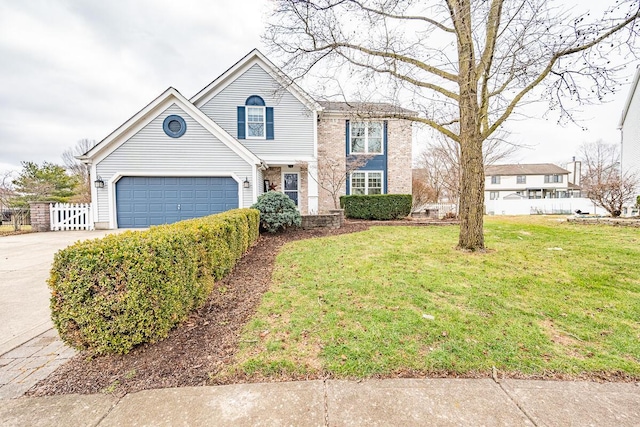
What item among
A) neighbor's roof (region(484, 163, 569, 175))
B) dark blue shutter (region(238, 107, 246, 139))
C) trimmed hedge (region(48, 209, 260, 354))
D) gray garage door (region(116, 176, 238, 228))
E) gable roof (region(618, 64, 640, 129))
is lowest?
trimmed hedge (region(48, 209, 260, 354))

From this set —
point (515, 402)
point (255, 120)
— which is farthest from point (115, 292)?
point (255, 120)

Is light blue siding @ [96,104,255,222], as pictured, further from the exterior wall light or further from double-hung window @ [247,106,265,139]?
double-hung window @ [247,106,265,139]

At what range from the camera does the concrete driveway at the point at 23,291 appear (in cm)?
334

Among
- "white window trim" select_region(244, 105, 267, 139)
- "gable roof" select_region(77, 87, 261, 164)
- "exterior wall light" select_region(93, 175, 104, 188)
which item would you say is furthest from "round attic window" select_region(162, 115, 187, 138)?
"exterior wall light" select_region(93, 175, 104, 188)

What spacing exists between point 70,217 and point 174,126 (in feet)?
19.9

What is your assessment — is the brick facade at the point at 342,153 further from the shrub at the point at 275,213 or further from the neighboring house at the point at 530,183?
the neighboring house at the point at 530,183

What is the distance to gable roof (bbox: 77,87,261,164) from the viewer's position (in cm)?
1092

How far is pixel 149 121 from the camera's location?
11258 mm

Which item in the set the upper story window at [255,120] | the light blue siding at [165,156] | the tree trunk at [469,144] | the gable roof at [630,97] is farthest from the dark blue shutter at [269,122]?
the gable roof at [630,97]

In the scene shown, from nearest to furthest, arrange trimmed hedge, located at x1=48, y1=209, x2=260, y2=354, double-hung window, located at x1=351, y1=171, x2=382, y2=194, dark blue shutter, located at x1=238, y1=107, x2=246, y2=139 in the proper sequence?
trimmed hedge, located at x1=48, y1=209, x2=260, y2=354 < dark blue shutter, located at x1=238, y1=107, x2=246, y2=139 < double-hung window, located at x1=351, y1=171, x2=382, y2=194

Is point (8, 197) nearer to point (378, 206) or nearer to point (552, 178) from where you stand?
point (378, 206)

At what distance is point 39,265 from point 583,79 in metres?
12.8

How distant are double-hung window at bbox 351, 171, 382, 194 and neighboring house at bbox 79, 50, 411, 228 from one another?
96.2 inches

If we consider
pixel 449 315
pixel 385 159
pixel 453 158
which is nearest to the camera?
pixel 449 315
